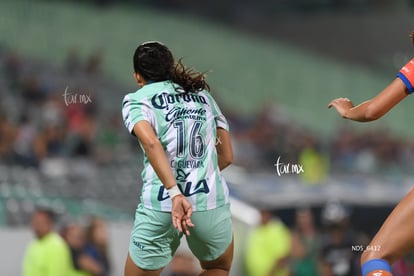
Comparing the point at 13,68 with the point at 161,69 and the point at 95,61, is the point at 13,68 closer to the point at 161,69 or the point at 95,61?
the point at 95,61

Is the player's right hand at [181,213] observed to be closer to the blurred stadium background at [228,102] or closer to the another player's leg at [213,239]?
the another player's leg at [213,239]

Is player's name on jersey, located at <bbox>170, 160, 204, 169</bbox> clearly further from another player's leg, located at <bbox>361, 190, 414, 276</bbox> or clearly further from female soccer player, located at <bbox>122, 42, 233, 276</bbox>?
another player's leg, located at <bbox>361, 190, 414, 276</bbox>

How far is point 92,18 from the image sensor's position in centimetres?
2053

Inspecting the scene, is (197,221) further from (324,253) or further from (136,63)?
(324,253)

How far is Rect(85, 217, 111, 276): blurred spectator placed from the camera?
9.49m

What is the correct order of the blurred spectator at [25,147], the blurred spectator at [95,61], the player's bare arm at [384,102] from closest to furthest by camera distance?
the player's bare arm at [384,102], the blurred spectator at [25,147], the blurred spectator at [95,61]

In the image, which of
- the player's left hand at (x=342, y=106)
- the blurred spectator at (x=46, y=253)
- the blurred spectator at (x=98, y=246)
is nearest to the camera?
the player's left hand at (x=342, y=106)

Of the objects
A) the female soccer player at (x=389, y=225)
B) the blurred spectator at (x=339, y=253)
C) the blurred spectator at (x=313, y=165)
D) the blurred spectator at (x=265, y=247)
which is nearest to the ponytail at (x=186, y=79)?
the female soccer player at (x=389, y=225)

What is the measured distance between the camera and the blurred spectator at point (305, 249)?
9.81 metres

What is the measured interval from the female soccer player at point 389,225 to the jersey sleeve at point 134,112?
1.01m

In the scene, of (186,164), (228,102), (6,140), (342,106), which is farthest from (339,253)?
(228,102)

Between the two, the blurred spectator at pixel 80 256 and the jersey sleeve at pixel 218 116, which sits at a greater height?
the jersey sleeve at pixel 218 116

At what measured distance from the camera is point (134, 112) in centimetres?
561

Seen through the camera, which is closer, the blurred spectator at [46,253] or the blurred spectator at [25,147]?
the blurred spectator at [46,253]
